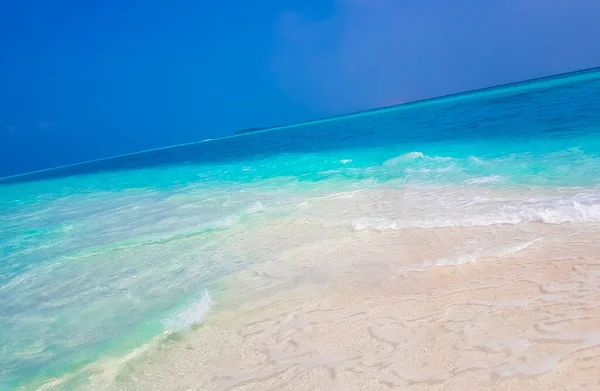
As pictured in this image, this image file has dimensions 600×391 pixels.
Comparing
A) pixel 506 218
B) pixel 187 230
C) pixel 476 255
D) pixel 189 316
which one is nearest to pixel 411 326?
pixel 476 255

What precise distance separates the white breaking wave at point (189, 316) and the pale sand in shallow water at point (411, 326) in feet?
0.44

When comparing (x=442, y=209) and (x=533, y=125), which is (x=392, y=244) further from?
(x=533, y=125)

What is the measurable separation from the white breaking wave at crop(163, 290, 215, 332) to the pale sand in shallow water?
13cm

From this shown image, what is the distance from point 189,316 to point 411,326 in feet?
7.38

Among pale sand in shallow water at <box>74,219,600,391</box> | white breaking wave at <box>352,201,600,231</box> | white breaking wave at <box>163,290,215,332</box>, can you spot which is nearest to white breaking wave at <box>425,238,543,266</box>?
pale sand in shallow water at <box>74,219,600,391</box>

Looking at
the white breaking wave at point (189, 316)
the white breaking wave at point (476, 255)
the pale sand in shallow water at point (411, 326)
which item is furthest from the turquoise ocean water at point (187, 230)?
the white breaking wave at point (476, 255)

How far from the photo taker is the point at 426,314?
360 cm

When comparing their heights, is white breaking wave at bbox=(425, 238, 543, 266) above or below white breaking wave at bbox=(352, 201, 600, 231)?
above

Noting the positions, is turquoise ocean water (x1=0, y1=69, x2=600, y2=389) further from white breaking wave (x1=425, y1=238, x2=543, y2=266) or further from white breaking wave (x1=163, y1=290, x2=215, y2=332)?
white breaking wave (x1=425, y1=238, x2=543, y2=266)

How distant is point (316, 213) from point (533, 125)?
1473 centimetres

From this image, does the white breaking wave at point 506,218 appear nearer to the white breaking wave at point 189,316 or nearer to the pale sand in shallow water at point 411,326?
the pale sand in shallow water at point 411,326

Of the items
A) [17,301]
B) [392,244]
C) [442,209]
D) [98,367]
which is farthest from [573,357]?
[17,301]

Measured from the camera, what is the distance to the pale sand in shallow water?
9.20 ft

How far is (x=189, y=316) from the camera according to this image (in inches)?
167
